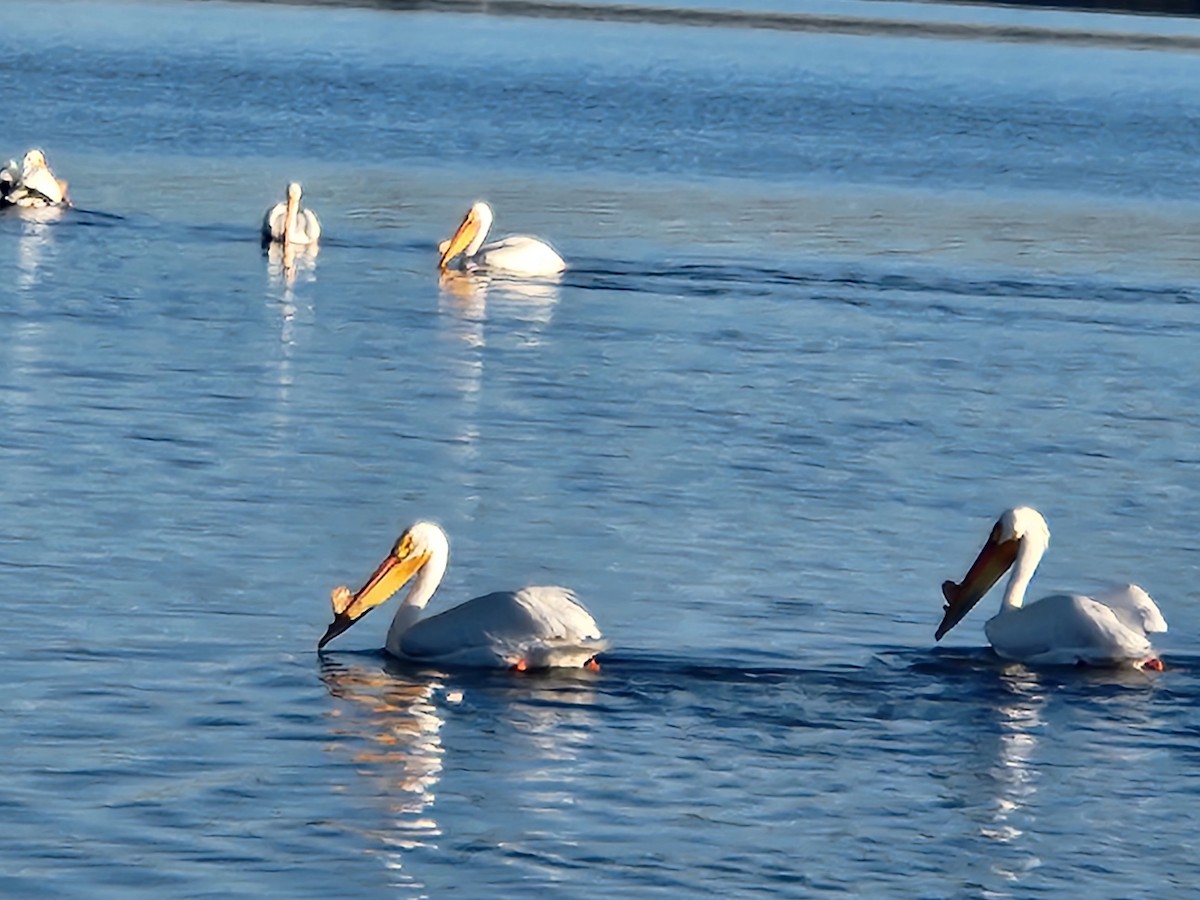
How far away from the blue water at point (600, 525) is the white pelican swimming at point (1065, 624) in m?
0.10

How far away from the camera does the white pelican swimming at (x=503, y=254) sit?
74.6 feet

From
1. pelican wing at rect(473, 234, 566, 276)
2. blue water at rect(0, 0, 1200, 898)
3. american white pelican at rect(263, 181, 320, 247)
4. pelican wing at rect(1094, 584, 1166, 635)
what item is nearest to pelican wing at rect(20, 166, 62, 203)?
blue water at rect(0, 0, 1200, 898)

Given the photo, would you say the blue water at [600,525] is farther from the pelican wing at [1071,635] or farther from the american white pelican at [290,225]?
the american white pelican at [290,225]

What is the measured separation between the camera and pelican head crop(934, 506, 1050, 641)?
11188mm

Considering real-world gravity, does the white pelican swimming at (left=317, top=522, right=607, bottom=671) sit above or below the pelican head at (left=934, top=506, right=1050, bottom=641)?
below

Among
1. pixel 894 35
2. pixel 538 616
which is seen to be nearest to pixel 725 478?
pixel 538 616

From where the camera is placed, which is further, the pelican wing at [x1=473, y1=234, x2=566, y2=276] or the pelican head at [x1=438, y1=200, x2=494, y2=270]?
the pelican head at [x1=438, y1=200, x2=494, y2=270]

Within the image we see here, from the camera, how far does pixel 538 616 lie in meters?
10.1

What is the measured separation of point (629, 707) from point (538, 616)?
0.49 meters

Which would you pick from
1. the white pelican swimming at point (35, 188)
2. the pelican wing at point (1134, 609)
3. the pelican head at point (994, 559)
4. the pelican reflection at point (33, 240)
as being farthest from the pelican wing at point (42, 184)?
the pelican wing at point (1134, 609)

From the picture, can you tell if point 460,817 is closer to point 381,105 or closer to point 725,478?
point 725,478

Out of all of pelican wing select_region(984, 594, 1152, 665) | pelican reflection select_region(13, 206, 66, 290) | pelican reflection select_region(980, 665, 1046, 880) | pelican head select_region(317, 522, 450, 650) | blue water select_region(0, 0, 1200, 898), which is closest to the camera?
blue water select_region(0, 0, 1200, 898)

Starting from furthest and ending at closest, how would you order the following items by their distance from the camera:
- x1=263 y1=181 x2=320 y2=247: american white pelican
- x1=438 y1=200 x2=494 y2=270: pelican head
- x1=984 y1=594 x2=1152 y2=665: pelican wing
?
1. x1=438 y1=200 x2=494 y2=270: pelican head
2. x1=263 y1=181 x2=320 y2=247: american white pelican
3. x1=984 y1=594 x2=1152 y2=665: pelican wing

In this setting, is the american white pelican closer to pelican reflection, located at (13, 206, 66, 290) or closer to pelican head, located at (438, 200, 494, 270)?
pelican head, located at (438, 200, 494, 270)
